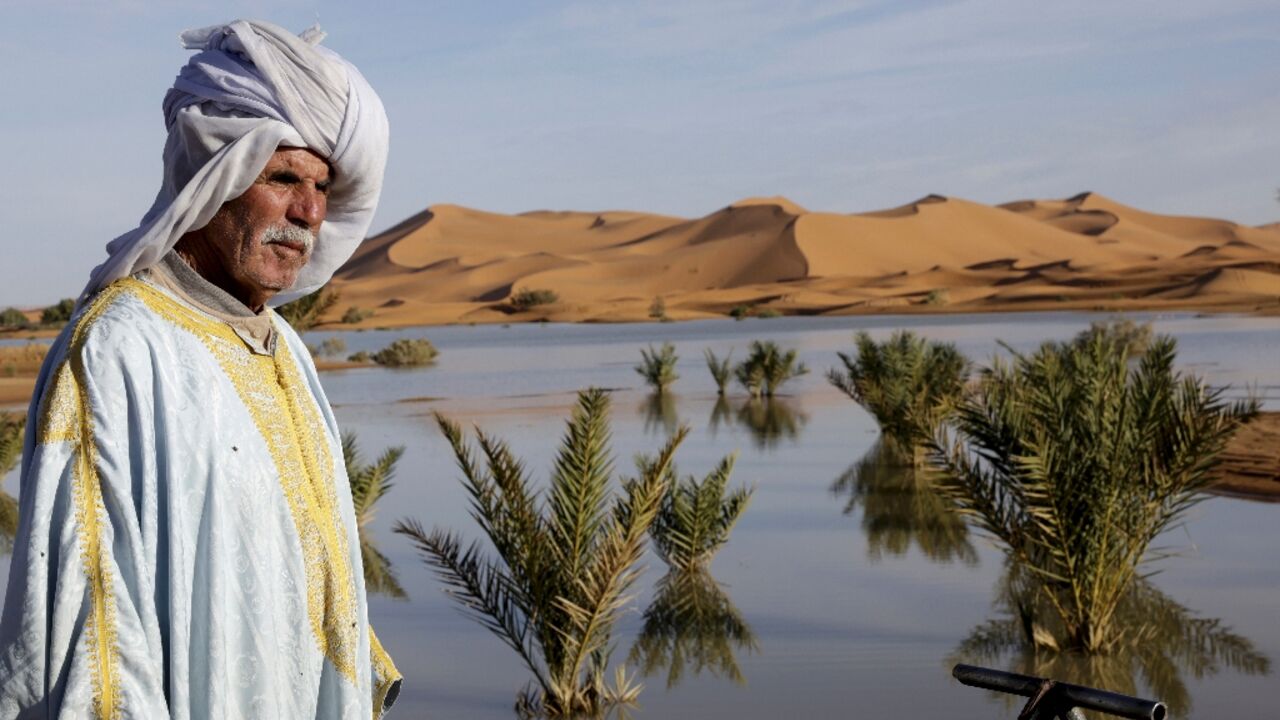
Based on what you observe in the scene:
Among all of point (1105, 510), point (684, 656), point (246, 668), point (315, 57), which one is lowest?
point (684, 656)

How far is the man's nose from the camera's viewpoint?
2.17 metres

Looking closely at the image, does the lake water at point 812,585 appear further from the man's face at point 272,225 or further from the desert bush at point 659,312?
the desert bush at point 659,312

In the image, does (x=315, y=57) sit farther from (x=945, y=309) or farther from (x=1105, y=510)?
(x=945, y=309)

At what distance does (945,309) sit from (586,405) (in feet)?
155

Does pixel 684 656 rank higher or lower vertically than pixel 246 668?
lower

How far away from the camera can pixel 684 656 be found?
7016 millimetres

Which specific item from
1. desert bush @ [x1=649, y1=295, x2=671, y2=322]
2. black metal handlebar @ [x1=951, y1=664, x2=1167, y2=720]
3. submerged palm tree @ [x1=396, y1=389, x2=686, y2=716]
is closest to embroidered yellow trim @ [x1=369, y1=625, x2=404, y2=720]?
black metal handlebar @ [x1=951, y1=664, x2=1167, y2=720]

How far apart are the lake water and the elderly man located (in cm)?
414

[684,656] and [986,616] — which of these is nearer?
[684,656]

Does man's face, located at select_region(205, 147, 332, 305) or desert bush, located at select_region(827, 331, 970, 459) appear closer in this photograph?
man's face, located at select_region(205, 147, 332, 305)

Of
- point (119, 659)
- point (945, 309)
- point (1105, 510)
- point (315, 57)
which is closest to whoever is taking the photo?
point (119, 659)

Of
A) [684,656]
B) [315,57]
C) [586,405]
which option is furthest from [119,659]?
[684,656]

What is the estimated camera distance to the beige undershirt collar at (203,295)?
6.89ft

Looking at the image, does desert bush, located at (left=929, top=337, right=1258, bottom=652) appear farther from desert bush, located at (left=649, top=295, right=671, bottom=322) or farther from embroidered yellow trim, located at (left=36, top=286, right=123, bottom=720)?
desert bush, located at (left=649, top=295, right=671, bottom=322)
